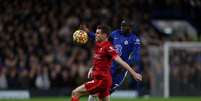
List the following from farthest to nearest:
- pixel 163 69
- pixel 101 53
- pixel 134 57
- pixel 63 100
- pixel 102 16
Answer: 1. pixel 102 16
2. pixel 163 69
3. pixel 63 100
4. pixel 134 57
5. pixel 101 53

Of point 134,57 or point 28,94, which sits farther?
point 28,94

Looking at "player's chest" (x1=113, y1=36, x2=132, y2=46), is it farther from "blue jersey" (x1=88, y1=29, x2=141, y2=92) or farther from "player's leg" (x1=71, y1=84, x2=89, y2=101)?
"player's leg" (x1=71, y1=84, x2=89, y2=101)

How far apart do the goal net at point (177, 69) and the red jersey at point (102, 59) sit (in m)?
10.7

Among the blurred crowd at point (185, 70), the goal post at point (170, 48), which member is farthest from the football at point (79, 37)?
the goal post at point (170, 48)

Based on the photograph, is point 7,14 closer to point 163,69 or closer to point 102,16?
point 102,16

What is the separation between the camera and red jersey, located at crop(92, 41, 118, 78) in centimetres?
1362

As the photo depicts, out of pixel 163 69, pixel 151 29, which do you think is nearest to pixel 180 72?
pixel 163 69

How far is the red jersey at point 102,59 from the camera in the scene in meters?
13.6

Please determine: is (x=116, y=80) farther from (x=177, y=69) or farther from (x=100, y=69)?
(x=177, y=69)

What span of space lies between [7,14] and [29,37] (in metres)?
1.63

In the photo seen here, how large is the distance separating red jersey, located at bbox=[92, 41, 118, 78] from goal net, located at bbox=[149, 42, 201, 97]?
10.7 meters

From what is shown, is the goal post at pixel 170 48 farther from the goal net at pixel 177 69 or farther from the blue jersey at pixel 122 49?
the blue jersey at pixel 122 49

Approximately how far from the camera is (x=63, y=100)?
21.0 m

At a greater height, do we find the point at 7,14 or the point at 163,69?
the point at 7,14
